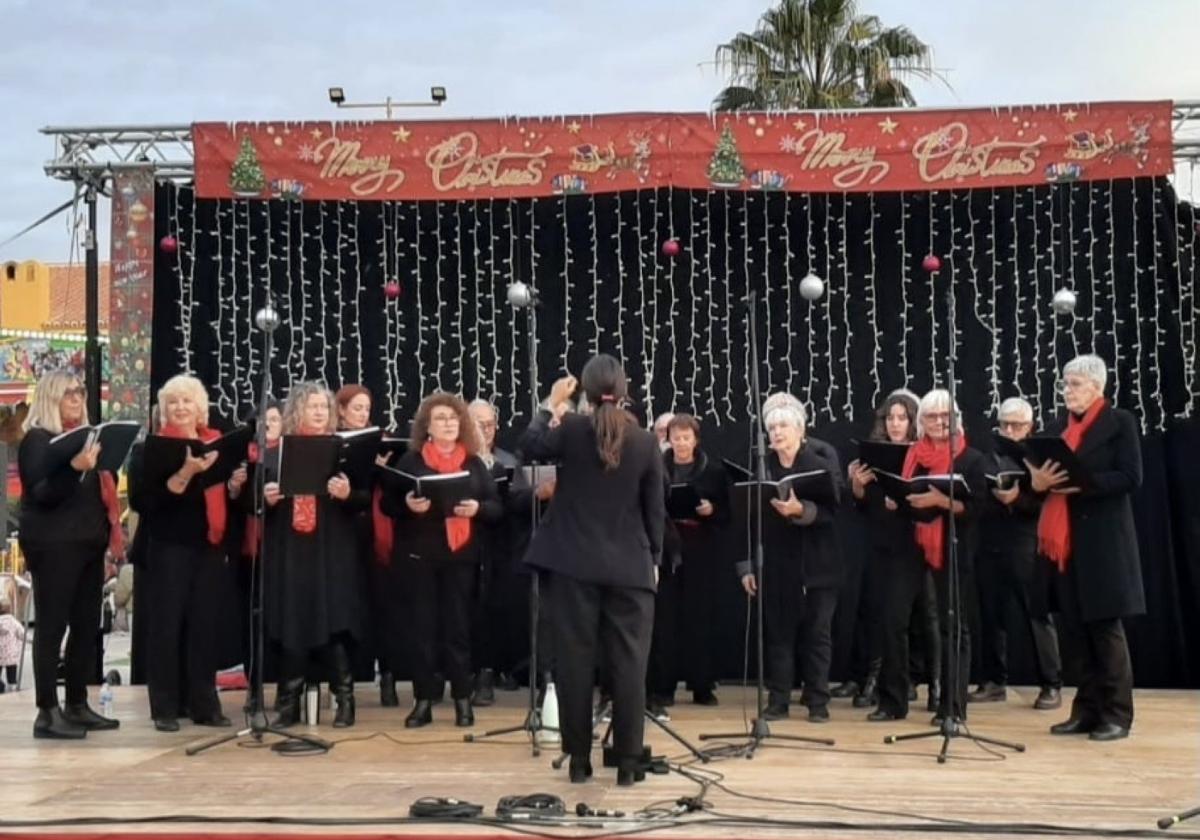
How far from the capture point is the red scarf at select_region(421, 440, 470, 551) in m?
6.41

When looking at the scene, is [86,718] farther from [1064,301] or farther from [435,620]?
[1064,301]

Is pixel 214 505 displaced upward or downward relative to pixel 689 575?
upward

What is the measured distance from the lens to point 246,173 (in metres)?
8.28

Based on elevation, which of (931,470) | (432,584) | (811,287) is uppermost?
(811,287)

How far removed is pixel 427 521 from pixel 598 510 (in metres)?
1.69

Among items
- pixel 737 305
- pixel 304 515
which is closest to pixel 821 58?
pixel 737 305

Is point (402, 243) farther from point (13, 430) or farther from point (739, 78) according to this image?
point (13, 430)

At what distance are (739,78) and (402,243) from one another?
8.19m

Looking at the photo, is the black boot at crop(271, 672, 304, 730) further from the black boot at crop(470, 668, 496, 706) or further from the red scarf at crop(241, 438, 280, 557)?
the black boot at crop(470, 668, 496, 706)

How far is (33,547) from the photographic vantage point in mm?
6055

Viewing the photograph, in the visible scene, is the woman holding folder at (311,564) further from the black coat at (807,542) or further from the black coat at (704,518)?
the black coat at (807,542)

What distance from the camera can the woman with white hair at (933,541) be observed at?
21.2 ft

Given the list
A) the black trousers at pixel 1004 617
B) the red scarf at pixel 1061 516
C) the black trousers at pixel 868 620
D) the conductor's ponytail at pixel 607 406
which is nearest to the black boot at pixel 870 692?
the black trousers at pixel 868 620

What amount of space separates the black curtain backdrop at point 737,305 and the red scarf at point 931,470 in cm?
175
